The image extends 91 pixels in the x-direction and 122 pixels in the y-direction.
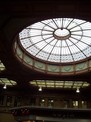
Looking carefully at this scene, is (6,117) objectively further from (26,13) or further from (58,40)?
(26,13)

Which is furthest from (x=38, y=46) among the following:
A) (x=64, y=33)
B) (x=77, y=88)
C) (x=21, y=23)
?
(x=77, y=88)

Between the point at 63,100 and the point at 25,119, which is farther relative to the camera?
the point at 63,100

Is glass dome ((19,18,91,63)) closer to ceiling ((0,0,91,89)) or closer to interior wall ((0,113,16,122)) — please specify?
ceiling ((0,0,91,89))

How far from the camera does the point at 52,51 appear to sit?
24.9 metres

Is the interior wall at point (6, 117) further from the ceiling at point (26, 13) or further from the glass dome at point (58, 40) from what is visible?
the ceiling at point (26, 13)

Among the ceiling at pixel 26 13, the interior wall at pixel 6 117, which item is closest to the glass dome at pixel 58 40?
the ceiling at pixel 26 13

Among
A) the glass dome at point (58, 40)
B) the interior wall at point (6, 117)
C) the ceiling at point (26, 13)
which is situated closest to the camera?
the ceiling at point (26, 13)

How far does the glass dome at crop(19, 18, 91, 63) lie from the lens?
1980 centimetres

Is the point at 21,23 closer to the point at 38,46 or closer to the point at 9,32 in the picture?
the point at 9,32

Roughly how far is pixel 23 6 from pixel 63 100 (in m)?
22.8

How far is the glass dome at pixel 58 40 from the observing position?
19800 millimetres

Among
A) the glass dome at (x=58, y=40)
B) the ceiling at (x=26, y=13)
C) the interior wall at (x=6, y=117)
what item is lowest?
the interior wall at (x=6, y=117)

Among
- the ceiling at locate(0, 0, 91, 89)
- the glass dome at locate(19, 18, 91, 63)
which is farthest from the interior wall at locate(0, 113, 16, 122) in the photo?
the ceiling at locate(0, 0, 91, 89)

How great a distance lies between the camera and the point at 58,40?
23.3 metres
